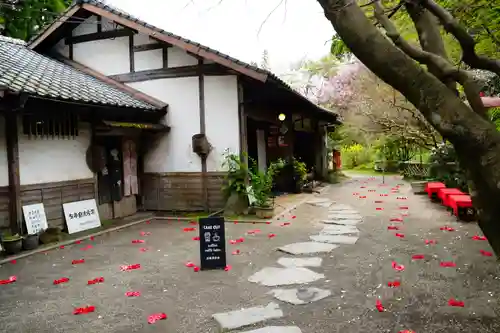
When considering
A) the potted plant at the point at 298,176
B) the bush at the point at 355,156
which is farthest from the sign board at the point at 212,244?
the bush at the point at 355,156

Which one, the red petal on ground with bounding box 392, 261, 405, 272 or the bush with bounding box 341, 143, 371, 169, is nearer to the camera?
the red petal on ground with bounding box 392, 261, 405, 272

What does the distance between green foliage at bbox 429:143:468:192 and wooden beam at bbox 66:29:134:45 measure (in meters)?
9.68

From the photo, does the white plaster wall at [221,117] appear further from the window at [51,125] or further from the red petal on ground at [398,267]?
the red petal on ground at [398,267]

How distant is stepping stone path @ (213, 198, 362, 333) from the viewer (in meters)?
3.74

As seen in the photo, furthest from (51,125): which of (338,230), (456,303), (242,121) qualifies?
(456,303)

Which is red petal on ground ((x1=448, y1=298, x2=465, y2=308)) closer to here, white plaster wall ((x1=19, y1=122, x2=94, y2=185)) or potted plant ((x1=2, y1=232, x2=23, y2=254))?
potted plant ((x1=2, y1=232, x2=23, y2=254))

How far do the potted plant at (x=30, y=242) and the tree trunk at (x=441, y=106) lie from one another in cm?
677

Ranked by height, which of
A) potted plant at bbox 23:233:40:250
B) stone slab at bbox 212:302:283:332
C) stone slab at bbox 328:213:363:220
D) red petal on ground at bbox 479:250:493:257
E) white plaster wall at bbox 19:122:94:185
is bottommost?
stone slab at bbox 212:302:283:332

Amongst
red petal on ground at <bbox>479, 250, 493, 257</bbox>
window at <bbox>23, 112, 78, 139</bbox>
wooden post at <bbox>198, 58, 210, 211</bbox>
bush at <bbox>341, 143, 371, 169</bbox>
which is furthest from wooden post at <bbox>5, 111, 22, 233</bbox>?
bush at <bbox>341, 143, 371, 169</bbox>

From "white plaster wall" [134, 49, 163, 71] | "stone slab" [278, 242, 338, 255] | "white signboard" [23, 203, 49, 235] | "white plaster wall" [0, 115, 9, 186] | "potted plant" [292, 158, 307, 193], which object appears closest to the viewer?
"stone slab" [278, 242, 338, 255]

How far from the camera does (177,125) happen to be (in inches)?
396

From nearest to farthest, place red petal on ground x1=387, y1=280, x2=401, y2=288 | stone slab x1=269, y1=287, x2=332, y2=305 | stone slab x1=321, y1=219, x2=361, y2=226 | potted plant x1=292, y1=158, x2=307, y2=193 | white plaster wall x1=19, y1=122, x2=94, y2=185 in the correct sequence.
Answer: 1. stone slab x1=269, y1=287, x2=332, y2=305
2. red petal on ground x1=387, y1=280, x2=401, y2=288
3. white plaster wall x1=19, y1=122, x2=94, y2=185
4. stone slab x1=321, y1=219, x2=361, y2=226
5. potted plant x1=292, y1=158, x2=307, y2=193

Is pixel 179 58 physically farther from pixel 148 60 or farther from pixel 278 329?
pixel 278 329

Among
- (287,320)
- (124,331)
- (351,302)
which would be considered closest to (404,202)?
(351,302)
